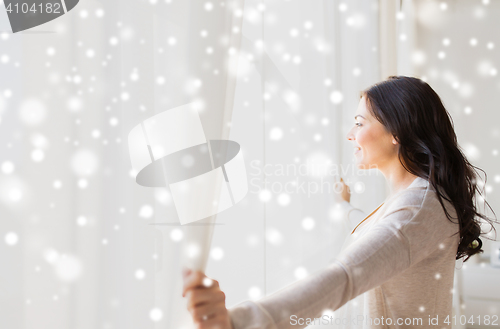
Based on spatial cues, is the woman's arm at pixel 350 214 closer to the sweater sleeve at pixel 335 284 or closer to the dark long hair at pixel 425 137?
the dark long hair at pixel 425 137

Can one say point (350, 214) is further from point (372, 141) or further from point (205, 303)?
point (205, 303)

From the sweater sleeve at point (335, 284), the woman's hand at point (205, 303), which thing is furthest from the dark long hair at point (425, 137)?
the woman's hand at point (205, 303)

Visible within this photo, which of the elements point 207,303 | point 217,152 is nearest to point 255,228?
point 217,152

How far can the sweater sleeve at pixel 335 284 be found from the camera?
0.39m

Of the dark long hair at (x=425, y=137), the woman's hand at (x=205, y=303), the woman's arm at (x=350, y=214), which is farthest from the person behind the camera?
the woman's arm at (x=350, y=214)

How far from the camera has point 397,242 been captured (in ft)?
1.67

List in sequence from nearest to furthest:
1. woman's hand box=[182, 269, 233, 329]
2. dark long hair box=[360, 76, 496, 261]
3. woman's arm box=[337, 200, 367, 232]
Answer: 1. woman's hand box=[182, 269, 233, 329]
2. dark long hair box=[360, 76, 496, 261]
3. woman's arm box=[337, 200, 367, 232]

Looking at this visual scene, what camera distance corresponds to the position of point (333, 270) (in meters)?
0.45

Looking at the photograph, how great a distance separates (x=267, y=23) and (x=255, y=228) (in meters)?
0.57

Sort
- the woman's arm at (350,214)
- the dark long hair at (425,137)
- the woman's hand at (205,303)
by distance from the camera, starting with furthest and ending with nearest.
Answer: the woman's arm at (350,214)
the dark long hair at (425,137)
the woman's hand at (205,303)

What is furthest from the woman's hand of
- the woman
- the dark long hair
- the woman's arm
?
the woman's arm

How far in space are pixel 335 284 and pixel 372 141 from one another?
0.43m

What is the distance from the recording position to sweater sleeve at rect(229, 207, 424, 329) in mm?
389

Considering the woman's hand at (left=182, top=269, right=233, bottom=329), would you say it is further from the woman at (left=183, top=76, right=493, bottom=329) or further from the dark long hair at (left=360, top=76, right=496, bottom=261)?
the dark long hair at (left=360, top=76, right=496, bottom=261)
